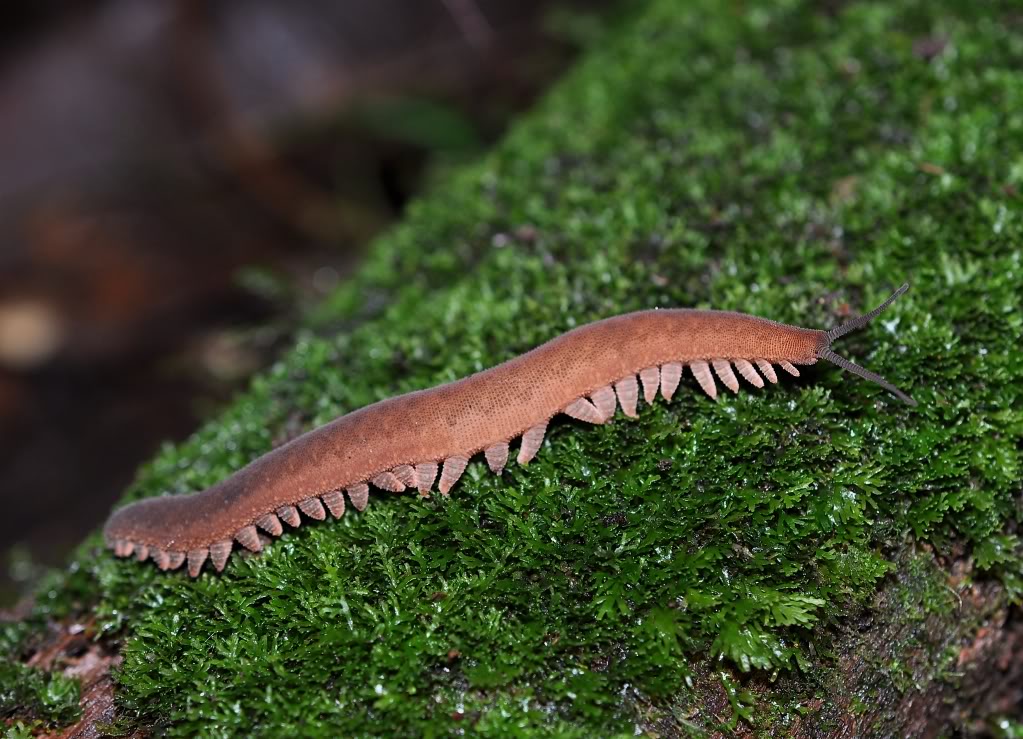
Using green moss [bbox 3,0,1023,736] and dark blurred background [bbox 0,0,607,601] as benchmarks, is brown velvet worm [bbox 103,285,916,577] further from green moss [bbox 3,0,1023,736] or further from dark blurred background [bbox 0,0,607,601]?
dark blurred background [bbox 0,0,607,601]

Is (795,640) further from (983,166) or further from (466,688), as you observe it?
(983,166)

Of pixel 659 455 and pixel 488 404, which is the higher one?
pixel 488 404

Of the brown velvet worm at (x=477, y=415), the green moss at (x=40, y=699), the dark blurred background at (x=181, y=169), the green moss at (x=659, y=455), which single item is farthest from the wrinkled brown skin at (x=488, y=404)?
the dark blurred background at (x=181, y=169)

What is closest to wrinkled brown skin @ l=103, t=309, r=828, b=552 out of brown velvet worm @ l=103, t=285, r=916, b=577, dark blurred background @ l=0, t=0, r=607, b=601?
brown velvet worm @ l=103, t=285, r=916, b=577

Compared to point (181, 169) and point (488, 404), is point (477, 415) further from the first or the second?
point (181, 169)

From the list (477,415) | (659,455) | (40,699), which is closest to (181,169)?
(40,699)
